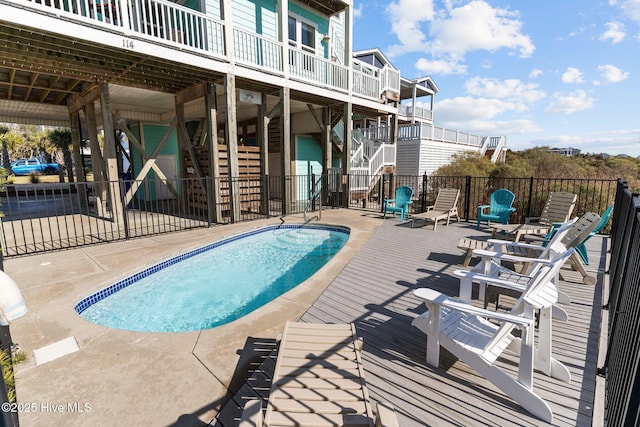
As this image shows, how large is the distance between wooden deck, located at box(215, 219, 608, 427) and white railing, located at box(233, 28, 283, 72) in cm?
649

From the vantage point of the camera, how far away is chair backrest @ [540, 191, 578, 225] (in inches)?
233

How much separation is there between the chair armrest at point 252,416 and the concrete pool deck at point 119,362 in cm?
63

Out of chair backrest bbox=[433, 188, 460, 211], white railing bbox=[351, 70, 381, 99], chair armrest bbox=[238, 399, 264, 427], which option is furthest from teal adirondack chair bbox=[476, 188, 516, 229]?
chair armrest bbox=[238, 399, 264, 427]

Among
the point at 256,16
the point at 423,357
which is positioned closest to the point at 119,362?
the point at 423,357

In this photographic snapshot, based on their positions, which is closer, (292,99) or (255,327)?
(255,327)

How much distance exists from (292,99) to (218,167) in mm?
3720

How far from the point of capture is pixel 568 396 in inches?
81.7

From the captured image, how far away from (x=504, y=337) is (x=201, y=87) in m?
8.73

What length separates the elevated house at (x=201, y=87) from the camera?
19.3 ft

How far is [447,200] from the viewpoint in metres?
8.07

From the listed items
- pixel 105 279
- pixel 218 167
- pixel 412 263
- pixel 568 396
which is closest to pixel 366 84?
pixel 218 167

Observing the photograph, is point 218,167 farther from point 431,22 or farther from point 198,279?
point 431,22

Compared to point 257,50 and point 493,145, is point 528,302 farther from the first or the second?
point 493,145

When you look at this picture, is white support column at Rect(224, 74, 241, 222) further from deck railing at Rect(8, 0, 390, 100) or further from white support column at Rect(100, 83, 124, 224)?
white support column at Rect(100, 83, 124, 224)
